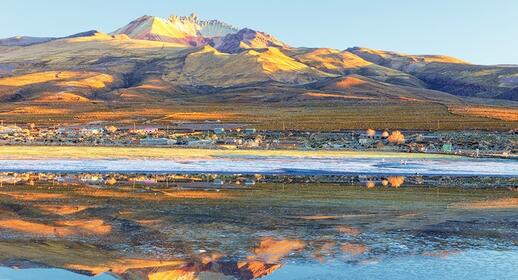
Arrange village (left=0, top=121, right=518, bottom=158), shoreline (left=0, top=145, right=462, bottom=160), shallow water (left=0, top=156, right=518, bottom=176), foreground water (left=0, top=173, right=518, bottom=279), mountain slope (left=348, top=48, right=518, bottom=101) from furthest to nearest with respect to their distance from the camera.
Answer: mountain slope (left=348, top=48, right=518, bottom=101), village (left=0, top=121, right=518, bottom=158), shoreline (left=0, top=145, right=462, bottom=160), shallow water (left=0, top=156, right=518, bottom=176), foreground water (left=0, top=173, right=518, bottom=279)

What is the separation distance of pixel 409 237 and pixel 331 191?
9340 millimetres

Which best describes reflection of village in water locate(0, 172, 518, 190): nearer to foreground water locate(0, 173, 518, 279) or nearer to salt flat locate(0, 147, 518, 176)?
foreground water locate(0, 173, 518, 279)

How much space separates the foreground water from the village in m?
24.2

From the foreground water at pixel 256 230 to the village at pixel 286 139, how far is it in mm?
24202

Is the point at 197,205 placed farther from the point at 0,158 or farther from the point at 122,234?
the point at 0,158

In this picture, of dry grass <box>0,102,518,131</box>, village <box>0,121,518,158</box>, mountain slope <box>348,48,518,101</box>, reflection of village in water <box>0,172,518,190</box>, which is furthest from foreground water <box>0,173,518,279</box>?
mountain slope <box>348,48,518,101</box>

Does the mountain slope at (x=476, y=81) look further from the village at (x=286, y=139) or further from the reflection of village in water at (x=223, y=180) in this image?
the reflection of village in water at (x=223, y=180)

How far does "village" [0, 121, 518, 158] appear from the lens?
5125 cm

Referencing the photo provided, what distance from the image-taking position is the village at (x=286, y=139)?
2018 inches

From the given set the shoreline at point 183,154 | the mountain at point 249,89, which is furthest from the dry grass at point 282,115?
the shoreline at point 183,154

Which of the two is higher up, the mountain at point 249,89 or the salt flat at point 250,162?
the mountain at point 249,89

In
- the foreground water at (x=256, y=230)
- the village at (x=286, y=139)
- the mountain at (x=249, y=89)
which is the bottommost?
the village at (x=286, y=139)

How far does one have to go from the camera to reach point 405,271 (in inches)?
472

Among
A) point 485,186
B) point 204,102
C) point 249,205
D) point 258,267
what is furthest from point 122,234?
point 204,102
